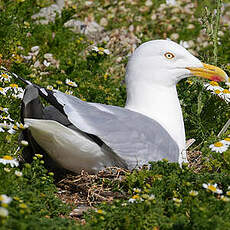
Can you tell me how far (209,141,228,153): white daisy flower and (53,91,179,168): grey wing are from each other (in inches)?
10.6

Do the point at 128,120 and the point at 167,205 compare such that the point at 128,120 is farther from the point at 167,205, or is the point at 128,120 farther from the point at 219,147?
the point at 167,205

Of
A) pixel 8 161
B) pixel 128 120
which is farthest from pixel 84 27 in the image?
pixel 8 161

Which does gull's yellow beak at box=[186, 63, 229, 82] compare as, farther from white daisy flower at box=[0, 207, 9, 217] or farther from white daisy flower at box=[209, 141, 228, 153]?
white daisy flower at box=[0, 207, 9, 217]

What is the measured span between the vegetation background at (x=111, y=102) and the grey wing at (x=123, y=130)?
7.1 inches

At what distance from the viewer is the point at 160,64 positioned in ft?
14.7

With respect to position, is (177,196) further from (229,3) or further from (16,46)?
(229,3)

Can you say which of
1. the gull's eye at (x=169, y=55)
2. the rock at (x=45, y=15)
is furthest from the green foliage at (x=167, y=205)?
the rock at (x=45, y=15)

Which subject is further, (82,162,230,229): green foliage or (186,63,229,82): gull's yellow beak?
(186,63,229,82): gull's yellow beak

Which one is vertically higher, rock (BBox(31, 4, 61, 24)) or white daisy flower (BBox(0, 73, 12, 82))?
white daisy flower (BBox(0, 73, 12, 82))

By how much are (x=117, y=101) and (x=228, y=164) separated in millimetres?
2041

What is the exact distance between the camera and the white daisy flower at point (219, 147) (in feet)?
13.2

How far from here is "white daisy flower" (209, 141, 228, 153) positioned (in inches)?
158

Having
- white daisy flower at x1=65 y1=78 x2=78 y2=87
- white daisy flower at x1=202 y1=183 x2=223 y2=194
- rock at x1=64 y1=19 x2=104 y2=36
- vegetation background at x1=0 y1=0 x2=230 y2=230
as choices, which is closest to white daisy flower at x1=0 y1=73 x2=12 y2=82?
vegetation background at x1=0 y1=0 x2=230 y2=230

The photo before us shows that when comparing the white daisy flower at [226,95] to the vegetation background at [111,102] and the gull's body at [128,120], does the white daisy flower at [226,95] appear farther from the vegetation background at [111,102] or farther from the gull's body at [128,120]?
the gull's body at [128,120]
